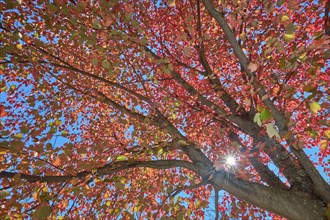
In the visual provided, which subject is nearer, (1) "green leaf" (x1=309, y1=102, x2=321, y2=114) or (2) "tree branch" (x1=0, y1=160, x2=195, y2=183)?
(1) "green leaf" (x1=309, y1=102, x2=321, y2=114)

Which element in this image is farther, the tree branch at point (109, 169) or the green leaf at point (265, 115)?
the tree branch at point (109, 169)

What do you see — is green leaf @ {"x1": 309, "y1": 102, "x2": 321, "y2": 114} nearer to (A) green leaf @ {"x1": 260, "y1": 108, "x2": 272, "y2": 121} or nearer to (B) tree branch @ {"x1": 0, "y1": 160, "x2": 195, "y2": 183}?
(A) green leaf @ {"x1": 260, "y1": 108, "x2": 272, "y2": 121}

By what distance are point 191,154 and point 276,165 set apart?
1860mm

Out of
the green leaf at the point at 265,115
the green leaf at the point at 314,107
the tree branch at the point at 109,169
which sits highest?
the tree branch at the point at 109,169

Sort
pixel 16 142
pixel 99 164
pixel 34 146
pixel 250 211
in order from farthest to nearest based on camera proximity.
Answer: pixel 250 211 → pixel 99 164 → pixel 34 146 → pixel 16 142

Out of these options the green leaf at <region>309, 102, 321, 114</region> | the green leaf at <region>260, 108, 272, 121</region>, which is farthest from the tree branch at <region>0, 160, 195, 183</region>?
the green leaf at <region>309, 102, 321, 114</region>

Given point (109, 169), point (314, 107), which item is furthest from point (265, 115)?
point (109, 169)

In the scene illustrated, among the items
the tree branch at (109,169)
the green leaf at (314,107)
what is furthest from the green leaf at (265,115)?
the tree branch at (109,169)

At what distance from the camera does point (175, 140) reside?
16.4 feet

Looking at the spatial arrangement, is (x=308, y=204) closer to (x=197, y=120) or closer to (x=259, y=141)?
(x=259, y=141)

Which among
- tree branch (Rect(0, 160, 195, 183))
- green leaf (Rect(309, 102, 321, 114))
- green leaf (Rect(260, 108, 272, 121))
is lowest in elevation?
green leaf (Rect(260, 108, 272, 121))

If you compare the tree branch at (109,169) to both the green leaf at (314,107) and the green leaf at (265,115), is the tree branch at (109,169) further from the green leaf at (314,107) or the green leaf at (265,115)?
the green leaf at (314,107)

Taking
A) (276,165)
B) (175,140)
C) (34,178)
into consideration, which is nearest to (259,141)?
(276,165)

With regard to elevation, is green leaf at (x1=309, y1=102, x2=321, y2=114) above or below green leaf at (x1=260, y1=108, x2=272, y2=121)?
above
